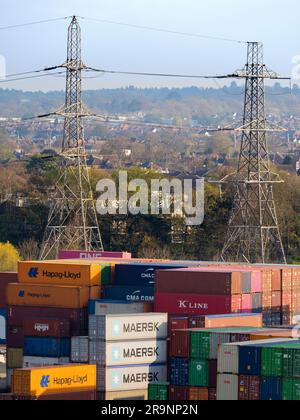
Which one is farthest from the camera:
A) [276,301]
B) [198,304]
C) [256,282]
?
[276,301]

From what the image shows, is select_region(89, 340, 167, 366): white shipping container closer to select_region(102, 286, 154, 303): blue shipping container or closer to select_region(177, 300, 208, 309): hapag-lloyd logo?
select_region(177, 300, 208, 309): hapag-lloyd logo

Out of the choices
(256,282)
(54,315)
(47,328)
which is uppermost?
(256,282)

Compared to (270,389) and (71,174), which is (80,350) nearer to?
(270,389)

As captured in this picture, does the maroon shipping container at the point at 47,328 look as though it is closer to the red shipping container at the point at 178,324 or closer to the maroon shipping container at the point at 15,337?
the maroon shipping container at the point at 15,337

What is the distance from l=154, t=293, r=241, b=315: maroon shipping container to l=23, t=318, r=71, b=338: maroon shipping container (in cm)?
289

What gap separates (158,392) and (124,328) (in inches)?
129

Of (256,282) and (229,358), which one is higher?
(256,282)

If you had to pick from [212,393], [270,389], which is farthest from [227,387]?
[212,393]

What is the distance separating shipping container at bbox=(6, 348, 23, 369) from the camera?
49031 millimetres

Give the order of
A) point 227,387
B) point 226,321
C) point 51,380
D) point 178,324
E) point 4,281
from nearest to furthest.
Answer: point 227,387, point 51,380, point 178,324, point 226,321, point 4,281

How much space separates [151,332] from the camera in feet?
144

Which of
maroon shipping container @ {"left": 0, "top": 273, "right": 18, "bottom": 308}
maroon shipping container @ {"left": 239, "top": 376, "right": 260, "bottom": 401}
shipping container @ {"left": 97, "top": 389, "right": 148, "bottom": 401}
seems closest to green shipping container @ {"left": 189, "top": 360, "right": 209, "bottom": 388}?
shipping container @ {"left": 97, "top": 389, "right": 148, "bottom": 401}

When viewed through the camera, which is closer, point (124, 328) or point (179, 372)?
point (179, 372)

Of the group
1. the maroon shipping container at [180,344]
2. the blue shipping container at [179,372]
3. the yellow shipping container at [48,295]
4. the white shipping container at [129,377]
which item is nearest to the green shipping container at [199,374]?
the blue shipping container at [179,372]
